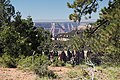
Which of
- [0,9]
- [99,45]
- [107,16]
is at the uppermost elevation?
[0,9]

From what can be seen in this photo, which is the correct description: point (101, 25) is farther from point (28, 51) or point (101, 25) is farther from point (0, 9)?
point (0, 9)

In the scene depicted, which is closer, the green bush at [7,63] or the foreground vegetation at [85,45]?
the foreground vegetation at [85,45]

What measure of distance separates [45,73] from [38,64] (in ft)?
3.70

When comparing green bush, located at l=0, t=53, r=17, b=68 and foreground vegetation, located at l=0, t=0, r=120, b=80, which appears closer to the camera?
foreground vegetation, located at l=0, t=0, r=120, b=80

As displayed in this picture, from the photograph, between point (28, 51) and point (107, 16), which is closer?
point (107, 16)

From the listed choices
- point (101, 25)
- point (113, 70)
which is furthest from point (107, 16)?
point (113, 70)

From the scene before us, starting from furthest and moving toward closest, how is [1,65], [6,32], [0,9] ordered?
[0,9] < [6,32] < [1,65]

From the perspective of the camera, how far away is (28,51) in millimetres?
20250

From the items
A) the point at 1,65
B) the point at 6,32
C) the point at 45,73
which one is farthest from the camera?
the point at 6,32

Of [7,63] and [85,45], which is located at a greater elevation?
[85,45]

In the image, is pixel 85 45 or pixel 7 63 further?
pixel 7 63

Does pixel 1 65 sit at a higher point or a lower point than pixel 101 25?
lower

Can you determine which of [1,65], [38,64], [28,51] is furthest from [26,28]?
[38,64]

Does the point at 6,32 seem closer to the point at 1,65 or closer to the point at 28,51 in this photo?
the point at 28,51
